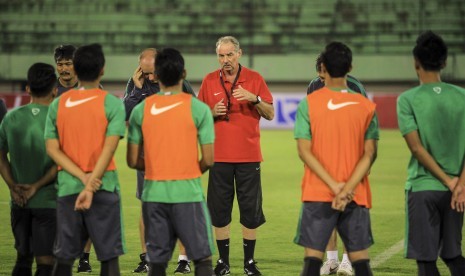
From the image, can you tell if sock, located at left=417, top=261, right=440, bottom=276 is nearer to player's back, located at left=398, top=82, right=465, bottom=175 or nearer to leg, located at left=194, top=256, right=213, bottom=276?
player's back, located at left=398, top=82, right=465, bottom=175

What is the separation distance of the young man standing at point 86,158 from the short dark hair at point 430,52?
211 cm

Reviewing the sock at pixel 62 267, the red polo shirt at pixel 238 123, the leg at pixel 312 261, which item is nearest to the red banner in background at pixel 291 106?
the red polo shirt at pixel 238 123

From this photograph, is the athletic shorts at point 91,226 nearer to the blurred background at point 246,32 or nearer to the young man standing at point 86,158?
the young man standing at point 86,158

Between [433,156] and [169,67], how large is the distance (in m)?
1.94

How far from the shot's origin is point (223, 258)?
8508 millimetres

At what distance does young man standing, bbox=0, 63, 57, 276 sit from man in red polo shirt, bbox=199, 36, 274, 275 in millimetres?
2364

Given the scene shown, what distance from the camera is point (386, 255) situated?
9297mm

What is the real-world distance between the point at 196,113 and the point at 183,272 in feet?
9.00

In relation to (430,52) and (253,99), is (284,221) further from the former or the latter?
(430,52)

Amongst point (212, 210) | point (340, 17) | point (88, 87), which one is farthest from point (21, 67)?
point (88, 87)

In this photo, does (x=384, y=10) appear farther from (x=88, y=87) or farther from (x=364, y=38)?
(x=88, y=87)

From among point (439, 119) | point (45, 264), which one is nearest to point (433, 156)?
point (439, 119)

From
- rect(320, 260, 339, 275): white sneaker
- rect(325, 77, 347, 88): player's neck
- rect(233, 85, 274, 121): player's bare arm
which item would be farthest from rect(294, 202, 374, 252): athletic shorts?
rect(320, 260, 339, 275): white sneaker

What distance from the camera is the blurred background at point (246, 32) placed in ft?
101
